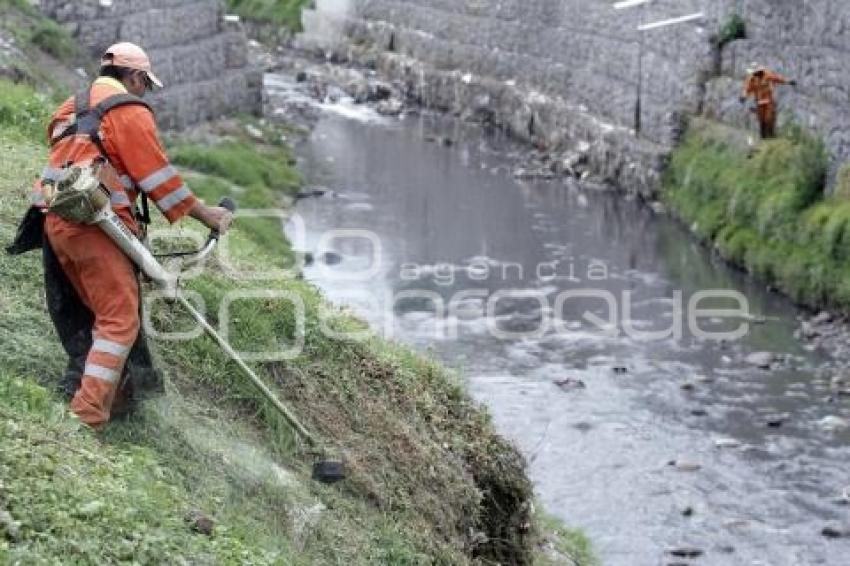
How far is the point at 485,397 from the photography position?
46.8ft

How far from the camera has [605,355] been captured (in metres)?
15.9

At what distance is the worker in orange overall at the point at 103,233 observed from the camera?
591 centimetres

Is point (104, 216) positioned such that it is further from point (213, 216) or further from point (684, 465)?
point (684, 465)

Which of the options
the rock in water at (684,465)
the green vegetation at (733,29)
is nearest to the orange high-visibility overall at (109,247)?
the rock in water at (684,465)

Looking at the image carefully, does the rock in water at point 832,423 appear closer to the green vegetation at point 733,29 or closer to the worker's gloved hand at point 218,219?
the worker's gloved hand at point 218,219

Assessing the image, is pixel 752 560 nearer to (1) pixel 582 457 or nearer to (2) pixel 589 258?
(1) pixel 582 457

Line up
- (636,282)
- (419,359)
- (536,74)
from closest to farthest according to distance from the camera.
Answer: (419,359) → (636,282) → (536,74)

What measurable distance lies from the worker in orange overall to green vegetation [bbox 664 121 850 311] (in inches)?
500

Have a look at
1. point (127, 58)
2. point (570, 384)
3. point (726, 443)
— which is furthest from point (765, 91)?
point (127, 58)

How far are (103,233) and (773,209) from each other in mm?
15061

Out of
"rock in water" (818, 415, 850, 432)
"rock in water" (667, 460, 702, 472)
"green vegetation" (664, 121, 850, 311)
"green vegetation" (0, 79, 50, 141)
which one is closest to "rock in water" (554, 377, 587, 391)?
"rock in water" (667, 460, 702, 472)

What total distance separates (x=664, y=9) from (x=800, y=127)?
18.8 ft

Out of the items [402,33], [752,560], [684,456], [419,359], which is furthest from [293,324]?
[402,33]

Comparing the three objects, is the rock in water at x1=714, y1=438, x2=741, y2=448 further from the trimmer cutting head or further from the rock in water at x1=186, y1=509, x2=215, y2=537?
the rock in water at x1=186, y1=509, x2=215, y2=537
